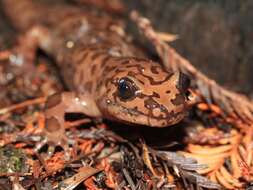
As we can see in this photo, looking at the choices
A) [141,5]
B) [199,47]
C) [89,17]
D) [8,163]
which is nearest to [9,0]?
[89,17]

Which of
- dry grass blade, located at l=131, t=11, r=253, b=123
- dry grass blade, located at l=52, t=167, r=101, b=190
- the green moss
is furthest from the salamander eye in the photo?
the green moss

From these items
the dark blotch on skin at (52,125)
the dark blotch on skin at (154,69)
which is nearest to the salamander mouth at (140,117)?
the dark blotch on skin at (154,69)

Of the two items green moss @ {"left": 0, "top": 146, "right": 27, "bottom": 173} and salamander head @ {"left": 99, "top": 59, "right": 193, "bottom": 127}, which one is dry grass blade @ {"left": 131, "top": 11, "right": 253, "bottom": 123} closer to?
salamander head @ {"left": 99, "top": 59, "right": 193, "bottom": 127}

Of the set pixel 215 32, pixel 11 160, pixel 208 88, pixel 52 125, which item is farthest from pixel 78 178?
pixel 215 32

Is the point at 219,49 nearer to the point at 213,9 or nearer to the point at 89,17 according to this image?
the point at 213,9

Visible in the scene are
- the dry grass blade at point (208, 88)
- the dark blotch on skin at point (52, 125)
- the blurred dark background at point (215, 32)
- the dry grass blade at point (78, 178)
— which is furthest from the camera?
the blurred dark background at point (215, 32)

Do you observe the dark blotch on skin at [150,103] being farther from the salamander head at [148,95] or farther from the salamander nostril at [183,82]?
the salamander nostril at [183,82]
